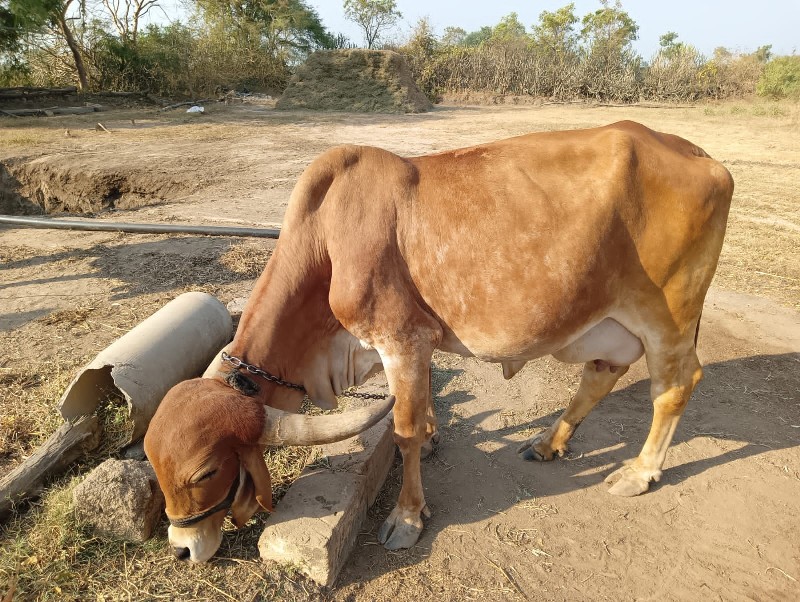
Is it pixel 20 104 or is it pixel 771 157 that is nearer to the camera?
pixel 771 157

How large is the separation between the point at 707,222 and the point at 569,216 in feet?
2.49

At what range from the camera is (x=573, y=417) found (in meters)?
3.97

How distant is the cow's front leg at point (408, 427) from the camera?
3.05m

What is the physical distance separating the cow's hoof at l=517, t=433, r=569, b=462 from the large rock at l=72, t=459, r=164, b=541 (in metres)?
2.30

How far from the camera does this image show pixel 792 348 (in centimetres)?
533

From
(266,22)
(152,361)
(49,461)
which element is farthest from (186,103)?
(49,461)

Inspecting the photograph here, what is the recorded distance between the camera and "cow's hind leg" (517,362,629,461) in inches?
153

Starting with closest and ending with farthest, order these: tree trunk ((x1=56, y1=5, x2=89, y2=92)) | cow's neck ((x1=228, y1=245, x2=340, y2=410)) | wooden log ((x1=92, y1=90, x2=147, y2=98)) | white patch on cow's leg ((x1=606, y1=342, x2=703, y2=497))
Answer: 1. cow's neck ((x1=228, y1=245, x2=340, y2=410))
2. white patch on cow's leg ((x1=606, y1=342, x2=703, y2=497))
3. tree trunk ((x1=56, y1=5, x2=89, y2=92))
4. wooden log ((x1=92, y1=90, x2=147, y2=98))

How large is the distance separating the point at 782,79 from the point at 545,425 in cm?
A: 2424

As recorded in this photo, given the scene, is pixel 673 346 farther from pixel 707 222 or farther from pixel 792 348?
pixel 792 348

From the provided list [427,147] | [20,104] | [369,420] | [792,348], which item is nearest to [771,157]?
[427,147]

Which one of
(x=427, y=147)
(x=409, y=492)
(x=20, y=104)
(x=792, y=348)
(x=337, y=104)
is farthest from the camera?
(x=337, y=104)

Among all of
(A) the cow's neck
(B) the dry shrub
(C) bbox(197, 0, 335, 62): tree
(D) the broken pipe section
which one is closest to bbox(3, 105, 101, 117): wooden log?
(C) bbox(197, 0, 335, 62): tree

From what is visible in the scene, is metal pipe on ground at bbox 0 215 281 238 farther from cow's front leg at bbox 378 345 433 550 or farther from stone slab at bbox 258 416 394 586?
cow's front leg at bbox 378 345 433 550
